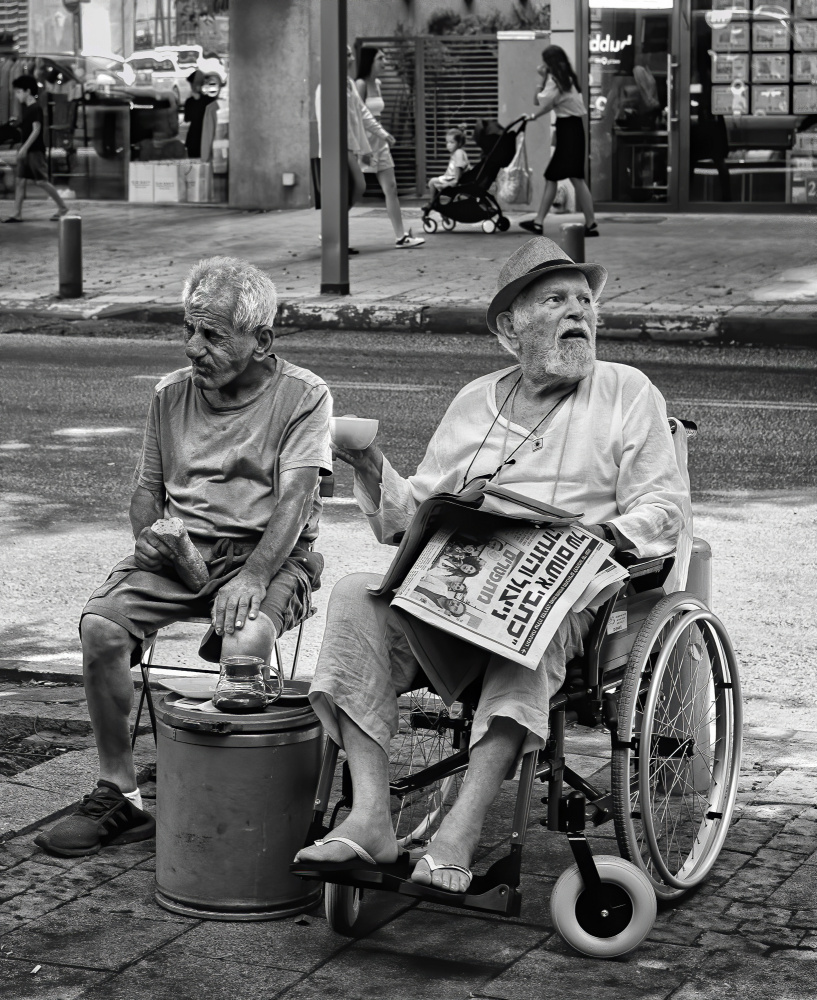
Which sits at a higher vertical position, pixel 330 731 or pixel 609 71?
pixel 609 71

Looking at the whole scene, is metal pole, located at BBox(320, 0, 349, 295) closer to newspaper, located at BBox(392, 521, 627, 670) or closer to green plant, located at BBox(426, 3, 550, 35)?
green plant, located at BBox(426, 3, 550, 35)

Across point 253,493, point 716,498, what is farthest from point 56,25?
point 253,493

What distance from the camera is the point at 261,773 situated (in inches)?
156

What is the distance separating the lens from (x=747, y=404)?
1095 centimetres

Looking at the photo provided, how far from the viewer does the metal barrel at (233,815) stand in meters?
3.95

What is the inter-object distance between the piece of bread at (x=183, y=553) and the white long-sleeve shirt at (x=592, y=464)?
0.46 metres

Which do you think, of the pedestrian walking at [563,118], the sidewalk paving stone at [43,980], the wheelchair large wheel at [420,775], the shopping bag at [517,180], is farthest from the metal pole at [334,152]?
the sidewalk paving stone at [43,980]

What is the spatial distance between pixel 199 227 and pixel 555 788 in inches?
676

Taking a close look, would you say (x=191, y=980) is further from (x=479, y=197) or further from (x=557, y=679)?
(x=479, y=197)

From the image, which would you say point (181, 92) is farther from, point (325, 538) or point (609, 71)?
point (325, 538)

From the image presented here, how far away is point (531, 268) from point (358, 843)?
148 cm

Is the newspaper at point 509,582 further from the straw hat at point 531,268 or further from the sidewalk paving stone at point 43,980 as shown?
the sidewalk paving stone at point 43,980

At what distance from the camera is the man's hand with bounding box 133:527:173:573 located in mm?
4539

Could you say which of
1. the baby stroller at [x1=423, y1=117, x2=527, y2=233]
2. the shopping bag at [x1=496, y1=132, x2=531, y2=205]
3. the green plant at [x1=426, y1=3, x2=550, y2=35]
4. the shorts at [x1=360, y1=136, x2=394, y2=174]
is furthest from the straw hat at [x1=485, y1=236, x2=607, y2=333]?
the green plant at [x1=426, y1=3, x2=550, y2=35]
